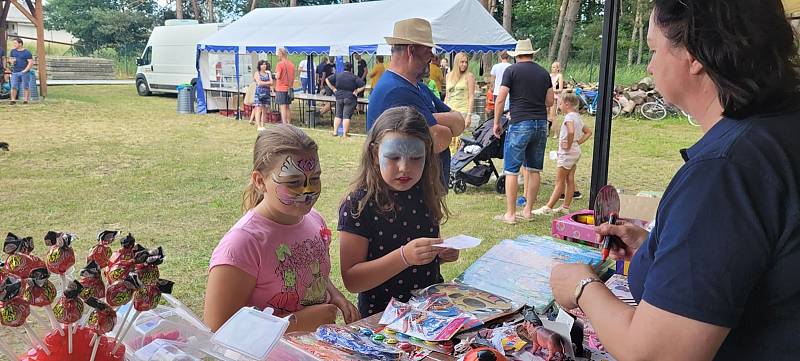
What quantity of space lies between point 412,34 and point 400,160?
1724mm

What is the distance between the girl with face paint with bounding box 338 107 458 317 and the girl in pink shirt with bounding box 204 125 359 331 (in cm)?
15

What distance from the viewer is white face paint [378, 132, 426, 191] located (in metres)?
2.02

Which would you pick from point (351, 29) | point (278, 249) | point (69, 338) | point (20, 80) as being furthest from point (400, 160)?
point (20, 80)

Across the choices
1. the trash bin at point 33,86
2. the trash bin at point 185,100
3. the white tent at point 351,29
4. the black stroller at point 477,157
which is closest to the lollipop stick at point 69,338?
the black stroller at point 477,157

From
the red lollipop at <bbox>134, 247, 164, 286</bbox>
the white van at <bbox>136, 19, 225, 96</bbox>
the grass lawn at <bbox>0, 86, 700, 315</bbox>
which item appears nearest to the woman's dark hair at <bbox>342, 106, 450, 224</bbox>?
the red lollipop at <bbox>134, 247, 164, 286</bbox>

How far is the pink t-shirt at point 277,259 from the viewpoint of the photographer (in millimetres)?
1661

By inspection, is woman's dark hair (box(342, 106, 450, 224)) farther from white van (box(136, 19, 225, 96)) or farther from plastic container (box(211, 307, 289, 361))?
white van (box(136, 19, 225, 96))

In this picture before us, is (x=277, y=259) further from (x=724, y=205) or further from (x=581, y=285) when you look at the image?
(x=724, y=205)

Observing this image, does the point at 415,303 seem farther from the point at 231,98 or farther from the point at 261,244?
the point at 231,98

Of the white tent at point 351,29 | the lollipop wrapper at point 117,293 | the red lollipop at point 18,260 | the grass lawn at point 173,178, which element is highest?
the white tent at point 351,29

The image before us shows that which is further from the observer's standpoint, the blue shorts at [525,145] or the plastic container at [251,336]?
the blue shorts at [525,145]

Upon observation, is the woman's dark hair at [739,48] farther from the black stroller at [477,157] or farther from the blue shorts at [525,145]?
the black stroller at [477,157]

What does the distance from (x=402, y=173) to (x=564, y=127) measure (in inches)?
165

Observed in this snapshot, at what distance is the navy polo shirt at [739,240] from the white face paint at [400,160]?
3.65 ft
